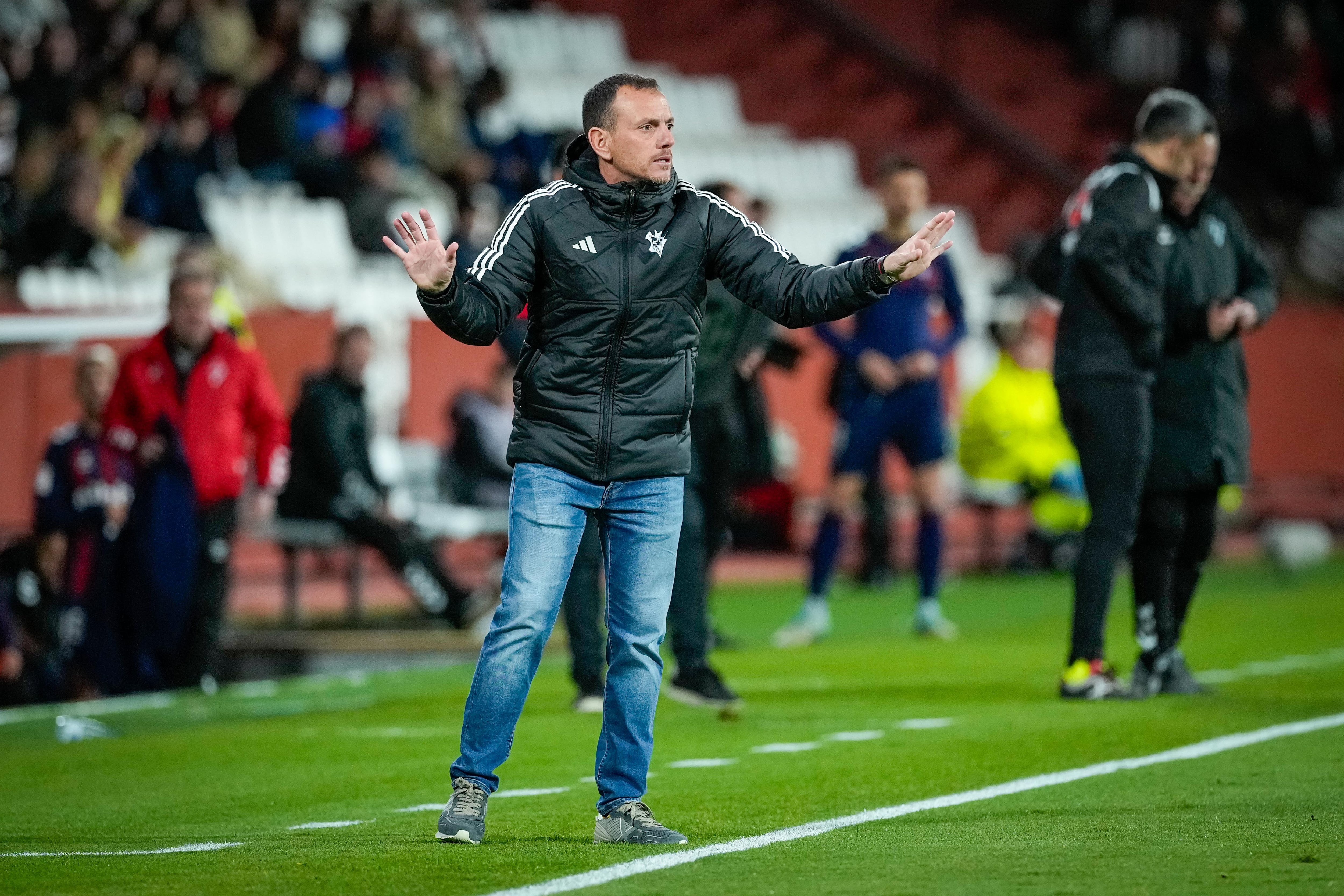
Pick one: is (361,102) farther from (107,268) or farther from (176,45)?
(107,268)

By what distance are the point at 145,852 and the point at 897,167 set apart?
6.80 meters

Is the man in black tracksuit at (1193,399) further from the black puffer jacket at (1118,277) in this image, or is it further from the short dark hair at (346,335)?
the short dark hair at (346,335)

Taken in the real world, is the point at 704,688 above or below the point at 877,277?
below

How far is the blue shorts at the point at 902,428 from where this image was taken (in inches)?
506

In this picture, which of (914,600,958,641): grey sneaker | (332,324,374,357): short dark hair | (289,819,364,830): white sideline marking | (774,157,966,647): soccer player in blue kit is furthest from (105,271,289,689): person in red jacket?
(289,819,364,830): white sideline marking

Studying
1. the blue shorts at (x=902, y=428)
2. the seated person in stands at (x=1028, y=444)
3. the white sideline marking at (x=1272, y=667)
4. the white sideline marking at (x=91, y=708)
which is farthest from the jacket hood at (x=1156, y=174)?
the seated person in stands at (x=1028, y=444)

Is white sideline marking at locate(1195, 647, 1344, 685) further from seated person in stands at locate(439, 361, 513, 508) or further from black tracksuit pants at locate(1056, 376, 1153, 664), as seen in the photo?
seated person in stands at locate(439, 361, 513, 508)

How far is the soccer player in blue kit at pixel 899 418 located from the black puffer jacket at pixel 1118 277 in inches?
139

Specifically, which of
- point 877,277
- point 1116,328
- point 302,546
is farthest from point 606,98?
point 302,546

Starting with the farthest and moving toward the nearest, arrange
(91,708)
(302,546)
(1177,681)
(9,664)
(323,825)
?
(302,546)
(9,664)
(91,708)
(1177,681)
(323,825)

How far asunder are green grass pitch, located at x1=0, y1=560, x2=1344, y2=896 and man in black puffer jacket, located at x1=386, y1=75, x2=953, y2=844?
11.3 inches

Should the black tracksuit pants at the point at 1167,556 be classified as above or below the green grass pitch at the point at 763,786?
above

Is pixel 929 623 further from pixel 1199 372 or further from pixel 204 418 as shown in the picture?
pixel 204 418

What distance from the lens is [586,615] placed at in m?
8.96
